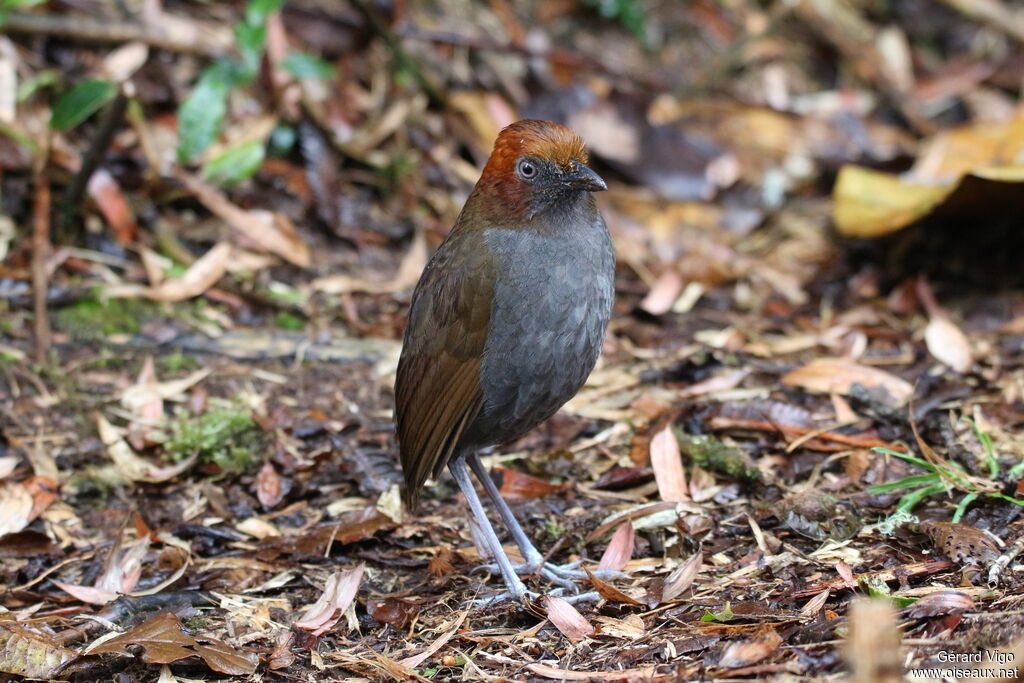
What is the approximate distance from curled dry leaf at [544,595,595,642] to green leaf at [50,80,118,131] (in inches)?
144

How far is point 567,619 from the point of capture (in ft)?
11.4

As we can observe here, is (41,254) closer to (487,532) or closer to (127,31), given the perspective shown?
(127,31)

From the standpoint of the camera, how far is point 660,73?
7.92 metres

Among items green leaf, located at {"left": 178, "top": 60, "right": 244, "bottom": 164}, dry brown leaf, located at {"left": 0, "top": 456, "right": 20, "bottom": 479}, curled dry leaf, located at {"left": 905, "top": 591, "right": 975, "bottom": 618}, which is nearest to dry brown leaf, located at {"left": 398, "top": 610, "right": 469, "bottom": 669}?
curled dry leaf, located at {"left": 905, "top": 591, "right": 975, "bottom": 618}

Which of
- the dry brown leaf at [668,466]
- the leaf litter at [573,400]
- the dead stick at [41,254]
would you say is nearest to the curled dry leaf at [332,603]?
the leaf litter at [573,400]

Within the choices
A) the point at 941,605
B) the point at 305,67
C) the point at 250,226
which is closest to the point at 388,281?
the point at 250,226

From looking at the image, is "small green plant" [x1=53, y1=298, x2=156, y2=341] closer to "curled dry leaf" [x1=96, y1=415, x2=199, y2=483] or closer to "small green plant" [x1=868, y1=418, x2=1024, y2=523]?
"curled dry leaf" [x1=96, y1=415, x2=199, y2=483]

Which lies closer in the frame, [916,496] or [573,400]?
[916,496]

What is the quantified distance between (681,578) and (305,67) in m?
3.99

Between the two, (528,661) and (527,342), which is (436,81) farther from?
(528,661)

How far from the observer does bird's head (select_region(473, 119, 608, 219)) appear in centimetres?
398

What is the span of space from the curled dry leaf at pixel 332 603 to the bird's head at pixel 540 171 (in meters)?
1.52

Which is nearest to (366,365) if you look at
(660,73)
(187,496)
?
(187,496)

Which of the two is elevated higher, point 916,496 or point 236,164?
point 236,164
